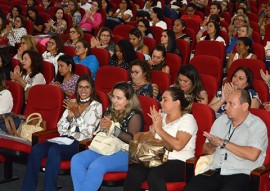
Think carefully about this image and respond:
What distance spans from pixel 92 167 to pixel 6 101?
1441 mm

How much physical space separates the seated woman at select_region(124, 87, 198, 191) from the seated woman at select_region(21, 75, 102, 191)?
0.63 m

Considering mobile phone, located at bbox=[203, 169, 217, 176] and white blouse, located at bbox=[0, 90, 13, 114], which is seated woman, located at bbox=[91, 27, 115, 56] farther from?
mobile phone, located at bbox=[203, 169, 217, 176]

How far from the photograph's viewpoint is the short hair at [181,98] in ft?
15.5

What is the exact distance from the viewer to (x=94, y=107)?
5.28 m

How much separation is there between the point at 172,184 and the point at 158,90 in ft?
4.89

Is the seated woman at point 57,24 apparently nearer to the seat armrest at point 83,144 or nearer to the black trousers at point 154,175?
the seat armrest at point 83,144

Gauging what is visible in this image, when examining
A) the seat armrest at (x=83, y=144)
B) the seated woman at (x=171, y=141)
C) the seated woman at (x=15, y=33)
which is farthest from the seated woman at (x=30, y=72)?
the seated woman at (x=15, y=33)

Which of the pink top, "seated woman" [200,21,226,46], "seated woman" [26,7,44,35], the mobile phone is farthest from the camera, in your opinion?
"seated woman" [26,7,44,35]

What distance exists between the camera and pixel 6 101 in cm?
579

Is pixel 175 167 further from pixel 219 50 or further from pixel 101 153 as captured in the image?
pixel 219 50

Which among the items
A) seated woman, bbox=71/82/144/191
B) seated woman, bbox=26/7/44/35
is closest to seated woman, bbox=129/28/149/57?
seated woman, bbox=71/82/144/191

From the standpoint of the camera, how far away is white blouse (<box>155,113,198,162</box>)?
4.67 meters

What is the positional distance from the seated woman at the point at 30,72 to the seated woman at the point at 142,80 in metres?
1.25

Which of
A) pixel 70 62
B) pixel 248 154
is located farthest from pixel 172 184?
pixel 70 62
